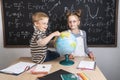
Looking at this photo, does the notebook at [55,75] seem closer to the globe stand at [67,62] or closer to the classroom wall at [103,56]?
the globe stand at [67,62]

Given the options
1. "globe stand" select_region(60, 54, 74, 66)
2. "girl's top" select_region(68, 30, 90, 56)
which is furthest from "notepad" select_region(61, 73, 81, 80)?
"girl's top" select_region(68, 30, 90, 56)

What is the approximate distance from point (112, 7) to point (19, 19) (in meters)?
1.21

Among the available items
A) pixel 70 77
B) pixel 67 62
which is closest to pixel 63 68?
pixel 67 62

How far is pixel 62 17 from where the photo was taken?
2697mm

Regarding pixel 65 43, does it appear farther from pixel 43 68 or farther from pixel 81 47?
pixel 81 47

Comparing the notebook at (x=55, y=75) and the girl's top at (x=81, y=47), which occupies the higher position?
the girl's top at (x=81, y=47)

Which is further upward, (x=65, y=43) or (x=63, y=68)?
(x=65, y=43)

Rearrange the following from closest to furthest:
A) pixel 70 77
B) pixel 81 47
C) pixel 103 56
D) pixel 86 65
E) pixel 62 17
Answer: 1. pixel 70 77
2. pixel 86 65
3. pixel 81 47
4. pixel 62 17
5. pixel 103 56

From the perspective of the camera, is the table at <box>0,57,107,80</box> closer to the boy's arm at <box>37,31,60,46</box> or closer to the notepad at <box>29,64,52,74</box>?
the notepad at <box>29,64,52,74</box>

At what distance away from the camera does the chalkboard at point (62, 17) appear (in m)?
2.66

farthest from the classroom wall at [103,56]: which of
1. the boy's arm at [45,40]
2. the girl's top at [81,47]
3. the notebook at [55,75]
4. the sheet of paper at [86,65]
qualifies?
the notebook at [55,75]

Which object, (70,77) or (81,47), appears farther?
(81,47)

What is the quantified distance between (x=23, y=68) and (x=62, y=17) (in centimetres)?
101

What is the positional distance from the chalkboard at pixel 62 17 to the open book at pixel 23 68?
2.49 feet
